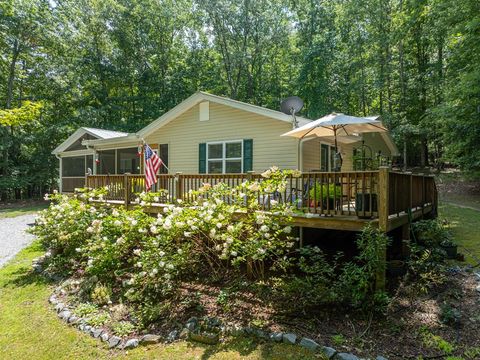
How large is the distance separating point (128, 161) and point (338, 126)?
1070 cm

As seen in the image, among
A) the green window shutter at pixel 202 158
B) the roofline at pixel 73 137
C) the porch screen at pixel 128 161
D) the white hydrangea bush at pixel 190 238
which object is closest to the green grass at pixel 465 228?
the white hydrangea bush at pixel 190 238

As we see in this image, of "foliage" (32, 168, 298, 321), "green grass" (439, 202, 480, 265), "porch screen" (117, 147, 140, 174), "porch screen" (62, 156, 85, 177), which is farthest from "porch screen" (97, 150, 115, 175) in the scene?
"green grass" (439, 202, 480, 265)

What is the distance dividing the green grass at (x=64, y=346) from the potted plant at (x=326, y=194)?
2.33m

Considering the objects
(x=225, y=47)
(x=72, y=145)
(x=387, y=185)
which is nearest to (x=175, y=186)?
(x=387, y=185)

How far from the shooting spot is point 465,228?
30.2ft

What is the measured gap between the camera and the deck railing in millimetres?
4812

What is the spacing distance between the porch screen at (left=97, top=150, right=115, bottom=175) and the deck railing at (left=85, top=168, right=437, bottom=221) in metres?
6.78

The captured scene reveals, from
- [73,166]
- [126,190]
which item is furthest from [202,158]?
[73,166]

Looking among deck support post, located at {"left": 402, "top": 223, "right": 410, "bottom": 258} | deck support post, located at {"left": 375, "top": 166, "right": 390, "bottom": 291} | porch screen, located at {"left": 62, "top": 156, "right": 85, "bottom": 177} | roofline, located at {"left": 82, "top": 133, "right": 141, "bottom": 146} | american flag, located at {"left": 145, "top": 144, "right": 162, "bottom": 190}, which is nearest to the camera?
deck support post, located at {"left": 375, "top": 166, "right": 390, "bottom": 291}

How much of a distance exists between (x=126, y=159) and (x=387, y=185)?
12.6m

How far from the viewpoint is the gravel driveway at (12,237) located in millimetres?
8422

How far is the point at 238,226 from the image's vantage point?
4.64 meters

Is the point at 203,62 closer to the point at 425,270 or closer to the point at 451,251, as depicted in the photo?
the point at 451,251

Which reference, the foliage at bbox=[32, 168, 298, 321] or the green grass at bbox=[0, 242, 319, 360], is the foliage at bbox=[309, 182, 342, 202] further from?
the green grass at bbox=[0, 242, 319, 360]
